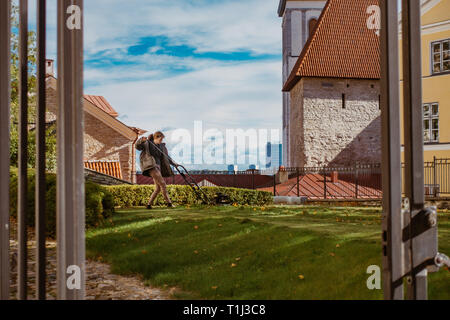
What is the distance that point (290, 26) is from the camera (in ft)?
120

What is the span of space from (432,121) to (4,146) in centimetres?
1773

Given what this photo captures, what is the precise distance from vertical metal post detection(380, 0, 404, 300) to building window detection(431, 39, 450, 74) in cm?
1707

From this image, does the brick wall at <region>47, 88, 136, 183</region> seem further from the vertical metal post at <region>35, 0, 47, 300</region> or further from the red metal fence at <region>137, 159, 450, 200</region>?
the vertical metal post at <region>35, 0, 47, 300</region>

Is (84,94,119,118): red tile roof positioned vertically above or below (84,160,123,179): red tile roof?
above

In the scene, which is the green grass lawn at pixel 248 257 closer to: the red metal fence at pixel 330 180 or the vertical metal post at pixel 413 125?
the vertical metal post at pixel 413 125

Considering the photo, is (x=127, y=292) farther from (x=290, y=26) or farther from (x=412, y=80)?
(x=290, y=26)

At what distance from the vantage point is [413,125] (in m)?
2.22

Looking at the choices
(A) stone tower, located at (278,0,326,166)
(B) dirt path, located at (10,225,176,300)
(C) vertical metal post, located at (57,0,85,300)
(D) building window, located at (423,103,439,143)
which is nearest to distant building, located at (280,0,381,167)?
(D) building window, located at (423,103,439,143)

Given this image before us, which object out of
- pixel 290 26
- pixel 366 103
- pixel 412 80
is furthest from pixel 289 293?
pixel 290 26

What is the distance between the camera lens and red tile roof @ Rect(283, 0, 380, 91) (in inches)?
939

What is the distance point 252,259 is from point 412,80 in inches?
138

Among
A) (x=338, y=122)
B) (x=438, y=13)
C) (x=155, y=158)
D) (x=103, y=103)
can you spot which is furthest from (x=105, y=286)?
(x=338, y=122)

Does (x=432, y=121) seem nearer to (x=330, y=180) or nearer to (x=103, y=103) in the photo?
(x=330, y=180)

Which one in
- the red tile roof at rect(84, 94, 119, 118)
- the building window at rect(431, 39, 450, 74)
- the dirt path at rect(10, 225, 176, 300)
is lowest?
the dirt path at rect(10, 225, 176, 300)
